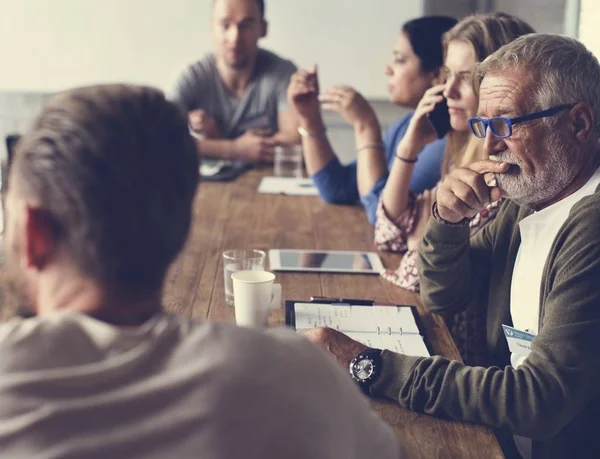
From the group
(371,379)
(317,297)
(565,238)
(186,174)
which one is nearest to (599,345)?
(565,238)

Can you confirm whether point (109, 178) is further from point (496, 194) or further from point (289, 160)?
point (289, 160)

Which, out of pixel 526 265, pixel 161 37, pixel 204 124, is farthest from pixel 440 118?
pixel 161 37

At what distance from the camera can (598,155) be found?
53.7 inches

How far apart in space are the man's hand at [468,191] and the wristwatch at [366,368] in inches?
16.6

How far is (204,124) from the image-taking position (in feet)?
→ 10.9

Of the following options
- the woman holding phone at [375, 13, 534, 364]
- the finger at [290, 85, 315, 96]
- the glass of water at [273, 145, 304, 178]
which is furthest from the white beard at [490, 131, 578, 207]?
the glass of water at [273, 145, 304, 178]

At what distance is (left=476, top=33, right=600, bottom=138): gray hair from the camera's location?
51.3 inches

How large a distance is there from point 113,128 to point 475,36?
4.78ft

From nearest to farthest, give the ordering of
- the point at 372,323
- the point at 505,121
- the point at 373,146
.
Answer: the point at 505,121 < the point at 372,323 < the point at 373,146

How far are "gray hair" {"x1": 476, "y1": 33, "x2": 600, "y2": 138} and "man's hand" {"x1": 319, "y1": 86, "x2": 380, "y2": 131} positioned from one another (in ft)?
3.69

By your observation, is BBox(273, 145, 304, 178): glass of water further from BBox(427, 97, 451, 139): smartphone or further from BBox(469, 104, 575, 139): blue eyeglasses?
BBox(469, 104, 575, 139): blue eyeglasses

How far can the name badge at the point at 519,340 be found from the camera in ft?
4.37

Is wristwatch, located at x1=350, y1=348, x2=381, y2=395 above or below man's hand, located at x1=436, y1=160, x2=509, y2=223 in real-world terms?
below

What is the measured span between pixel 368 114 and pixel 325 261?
73 cm
